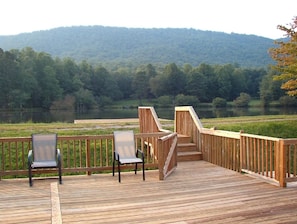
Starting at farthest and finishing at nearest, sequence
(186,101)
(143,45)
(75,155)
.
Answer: (143,45)
(186,101)
(75,155)

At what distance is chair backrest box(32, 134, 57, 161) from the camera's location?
20.2 feet

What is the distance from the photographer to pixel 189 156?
805 cm

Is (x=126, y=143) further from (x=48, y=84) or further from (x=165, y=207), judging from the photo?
(x=48, y=84)

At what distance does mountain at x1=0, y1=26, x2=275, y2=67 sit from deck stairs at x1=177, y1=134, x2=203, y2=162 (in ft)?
250

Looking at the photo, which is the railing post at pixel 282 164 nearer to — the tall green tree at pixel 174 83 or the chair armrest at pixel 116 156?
the chair armrest at pixel 116 156

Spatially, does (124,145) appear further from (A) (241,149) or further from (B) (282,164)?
(B) (282,164)

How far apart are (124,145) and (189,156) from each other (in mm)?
2121

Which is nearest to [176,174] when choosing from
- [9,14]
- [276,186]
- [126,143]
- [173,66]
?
[126,143]

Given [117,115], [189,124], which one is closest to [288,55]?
[189,124]

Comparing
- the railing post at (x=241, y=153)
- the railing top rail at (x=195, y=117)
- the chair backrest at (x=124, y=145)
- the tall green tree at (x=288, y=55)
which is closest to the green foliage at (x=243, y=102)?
the tall green tree at (x=288, y=55)

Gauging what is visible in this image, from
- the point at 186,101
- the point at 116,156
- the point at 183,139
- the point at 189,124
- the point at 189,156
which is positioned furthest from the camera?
the point at 186,101

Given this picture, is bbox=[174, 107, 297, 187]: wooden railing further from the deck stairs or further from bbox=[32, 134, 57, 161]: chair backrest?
bbox=[32, 134, 57, 161]: chair backrest

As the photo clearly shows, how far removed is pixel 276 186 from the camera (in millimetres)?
5562

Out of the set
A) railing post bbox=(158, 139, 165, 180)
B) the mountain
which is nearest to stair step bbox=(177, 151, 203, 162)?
railing post bbox=(158, 139, 165, 180)
